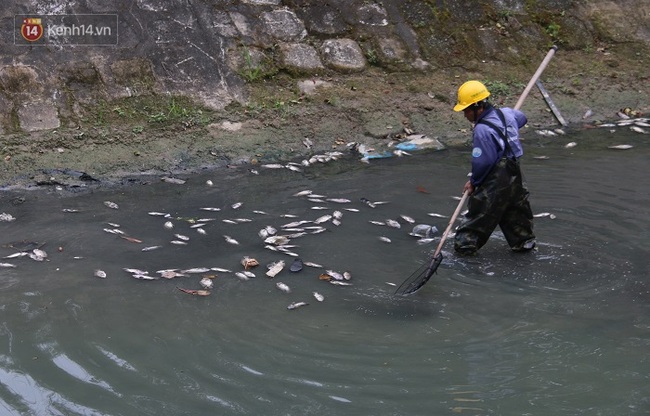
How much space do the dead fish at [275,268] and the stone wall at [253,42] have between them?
3.65m

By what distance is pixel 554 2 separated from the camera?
1219 cm

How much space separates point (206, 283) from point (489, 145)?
2438 mm

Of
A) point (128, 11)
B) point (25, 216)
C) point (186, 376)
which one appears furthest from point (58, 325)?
point (128, 11)

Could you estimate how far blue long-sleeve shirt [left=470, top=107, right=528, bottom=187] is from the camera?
260 inches

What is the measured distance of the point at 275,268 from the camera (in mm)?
6723

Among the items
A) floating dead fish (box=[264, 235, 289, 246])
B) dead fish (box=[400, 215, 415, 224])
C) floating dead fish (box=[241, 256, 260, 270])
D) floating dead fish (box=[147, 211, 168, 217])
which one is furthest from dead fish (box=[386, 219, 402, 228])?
floating dead fish (box=[147, 211, 168, 217])

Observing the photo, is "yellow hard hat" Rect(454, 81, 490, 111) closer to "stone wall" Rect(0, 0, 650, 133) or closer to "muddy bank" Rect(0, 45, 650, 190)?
"muddy bank" Rect(0, 45, 650, 190)

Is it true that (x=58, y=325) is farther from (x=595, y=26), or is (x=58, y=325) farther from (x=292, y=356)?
(x=595, y=26)

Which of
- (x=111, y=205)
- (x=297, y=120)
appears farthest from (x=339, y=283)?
(x=297, y=120)

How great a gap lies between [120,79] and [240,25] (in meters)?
1.74

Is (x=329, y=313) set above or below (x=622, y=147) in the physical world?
below

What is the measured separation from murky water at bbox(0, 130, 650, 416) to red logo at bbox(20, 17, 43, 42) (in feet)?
A: 7.49

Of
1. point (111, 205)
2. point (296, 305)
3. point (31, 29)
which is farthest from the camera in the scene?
point (31, 29)

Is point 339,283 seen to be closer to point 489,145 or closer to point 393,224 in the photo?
point 393,224
